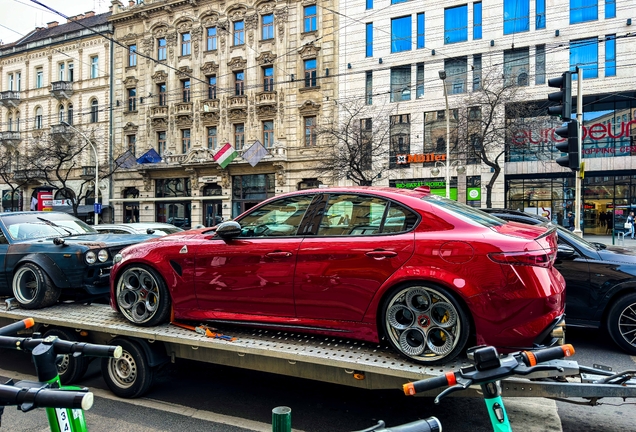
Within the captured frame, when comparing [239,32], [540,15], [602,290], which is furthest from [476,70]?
[602,290]

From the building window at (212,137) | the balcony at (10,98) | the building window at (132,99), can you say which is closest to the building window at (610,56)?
the building window at (212,137)

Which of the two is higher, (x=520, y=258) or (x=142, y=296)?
(x=520, y=258)

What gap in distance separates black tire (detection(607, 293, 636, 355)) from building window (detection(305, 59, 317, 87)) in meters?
28.0

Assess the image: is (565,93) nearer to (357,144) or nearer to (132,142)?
(357,144)

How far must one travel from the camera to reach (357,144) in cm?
2523

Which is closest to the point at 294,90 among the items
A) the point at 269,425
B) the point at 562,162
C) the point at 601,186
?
the point at 601,186

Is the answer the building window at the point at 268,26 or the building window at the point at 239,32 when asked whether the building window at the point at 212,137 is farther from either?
the building window at the point at 268,26

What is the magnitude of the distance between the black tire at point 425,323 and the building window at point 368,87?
27.4 meters

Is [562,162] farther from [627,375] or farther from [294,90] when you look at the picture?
[294,90]

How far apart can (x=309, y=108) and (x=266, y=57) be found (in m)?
5.09

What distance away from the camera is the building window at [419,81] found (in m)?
28.8

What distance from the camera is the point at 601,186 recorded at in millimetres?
26859

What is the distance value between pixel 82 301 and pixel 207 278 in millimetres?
2557

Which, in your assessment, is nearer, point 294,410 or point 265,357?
point 265,357
